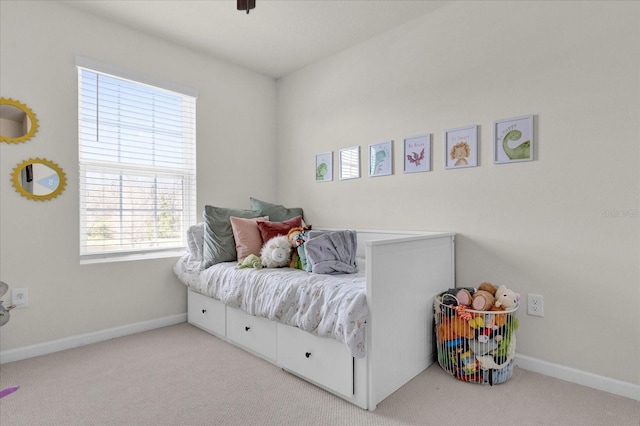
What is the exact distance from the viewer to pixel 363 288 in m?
1.82

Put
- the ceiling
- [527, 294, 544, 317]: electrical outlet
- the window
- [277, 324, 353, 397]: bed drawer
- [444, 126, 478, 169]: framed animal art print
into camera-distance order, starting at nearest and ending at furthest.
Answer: [277, 324, 353, 397]: bed drawer → [527, 294, 544, 317]: electrical outlet → [444, 126, 478, 169]: framed animal art print → the ceiling → the window

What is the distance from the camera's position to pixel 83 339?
8.26 ft

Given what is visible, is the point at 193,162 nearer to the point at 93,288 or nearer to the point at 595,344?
the point at 93,288

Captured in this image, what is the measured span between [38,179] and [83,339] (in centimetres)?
114

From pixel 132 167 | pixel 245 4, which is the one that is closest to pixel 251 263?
pixel 132 167

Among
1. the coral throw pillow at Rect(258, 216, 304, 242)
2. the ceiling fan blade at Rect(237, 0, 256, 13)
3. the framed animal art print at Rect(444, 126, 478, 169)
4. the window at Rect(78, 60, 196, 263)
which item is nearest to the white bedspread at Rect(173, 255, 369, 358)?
the coral throw pillow at Rect(258, 216, 304, 242)

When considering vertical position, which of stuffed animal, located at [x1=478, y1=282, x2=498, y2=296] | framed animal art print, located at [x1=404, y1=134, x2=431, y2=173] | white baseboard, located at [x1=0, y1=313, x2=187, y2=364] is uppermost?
framed animal art print, located at [x1=404, y1=134, x2=431, y2=173]

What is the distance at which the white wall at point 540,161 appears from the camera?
183cm

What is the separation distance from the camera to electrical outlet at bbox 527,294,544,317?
6.77 feet

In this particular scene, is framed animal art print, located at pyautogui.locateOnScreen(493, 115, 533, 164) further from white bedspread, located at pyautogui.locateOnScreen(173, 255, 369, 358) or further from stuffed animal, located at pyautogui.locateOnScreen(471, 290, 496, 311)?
white bedspread, located at pyautogui.locateOnScreen(173, 255, 369, 358)

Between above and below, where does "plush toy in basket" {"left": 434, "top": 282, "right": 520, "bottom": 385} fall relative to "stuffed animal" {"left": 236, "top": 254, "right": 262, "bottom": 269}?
below

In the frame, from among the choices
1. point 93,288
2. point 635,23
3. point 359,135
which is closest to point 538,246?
point 635,23

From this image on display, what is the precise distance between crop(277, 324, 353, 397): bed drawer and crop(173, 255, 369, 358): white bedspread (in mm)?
83

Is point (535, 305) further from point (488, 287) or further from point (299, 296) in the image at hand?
point (299, 296)
